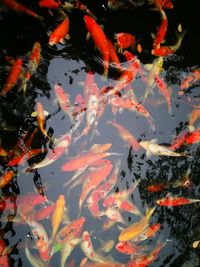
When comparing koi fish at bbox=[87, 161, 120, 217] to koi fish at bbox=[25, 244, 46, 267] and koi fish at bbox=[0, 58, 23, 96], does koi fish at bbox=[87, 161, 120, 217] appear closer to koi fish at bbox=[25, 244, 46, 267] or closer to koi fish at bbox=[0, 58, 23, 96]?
koi fish at bbox=[25, 244, 46, 267]

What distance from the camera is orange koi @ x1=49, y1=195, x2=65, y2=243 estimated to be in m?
3.01

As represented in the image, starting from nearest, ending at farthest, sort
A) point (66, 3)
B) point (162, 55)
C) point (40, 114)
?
point (66, 3) < point (40, 114) < point (162, 55)

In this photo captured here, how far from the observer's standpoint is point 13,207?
2945 millimetres

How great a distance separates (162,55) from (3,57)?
1617 mm

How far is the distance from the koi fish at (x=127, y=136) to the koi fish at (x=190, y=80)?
0.73 metres

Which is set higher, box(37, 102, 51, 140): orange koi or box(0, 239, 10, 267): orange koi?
box(37, 102, 51, 140): orange koi

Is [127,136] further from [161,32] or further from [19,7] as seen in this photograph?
[19,7]

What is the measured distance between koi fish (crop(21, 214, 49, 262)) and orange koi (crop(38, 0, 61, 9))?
192 centimetres

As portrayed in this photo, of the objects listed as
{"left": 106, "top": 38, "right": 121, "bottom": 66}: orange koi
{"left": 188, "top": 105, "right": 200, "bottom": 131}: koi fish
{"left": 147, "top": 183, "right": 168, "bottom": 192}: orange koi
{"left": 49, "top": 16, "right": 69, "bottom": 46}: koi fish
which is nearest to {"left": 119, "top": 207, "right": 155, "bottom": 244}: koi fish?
{"left": 147, "top": 183, "right": 168, "bottom": 192}: orange koi

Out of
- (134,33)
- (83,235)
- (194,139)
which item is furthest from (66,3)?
(83,235)

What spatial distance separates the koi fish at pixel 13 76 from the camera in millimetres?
2934


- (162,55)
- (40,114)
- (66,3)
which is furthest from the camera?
(162,55)

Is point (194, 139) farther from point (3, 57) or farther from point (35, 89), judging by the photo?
point (3, 57)

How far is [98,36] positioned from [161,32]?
0.67 m
